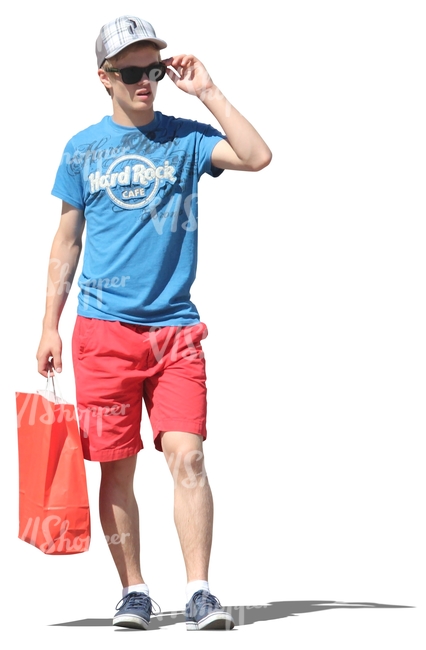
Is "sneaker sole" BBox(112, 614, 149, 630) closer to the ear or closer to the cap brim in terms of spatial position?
the ear

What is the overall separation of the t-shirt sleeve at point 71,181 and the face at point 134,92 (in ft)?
0.84

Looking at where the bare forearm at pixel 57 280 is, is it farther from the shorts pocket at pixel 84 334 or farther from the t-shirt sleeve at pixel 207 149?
the t-shirt sleeve at pixel 207 149

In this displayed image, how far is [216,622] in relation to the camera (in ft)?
20.4

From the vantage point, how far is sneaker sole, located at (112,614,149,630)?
6.41 meters

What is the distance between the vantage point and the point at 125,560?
21.7 ft

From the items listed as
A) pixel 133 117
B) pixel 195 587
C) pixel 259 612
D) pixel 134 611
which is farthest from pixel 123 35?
pixel 259 612

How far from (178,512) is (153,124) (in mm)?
1739

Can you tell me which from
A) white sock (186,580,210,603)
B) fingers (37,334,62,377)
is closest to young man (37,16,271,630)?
white sock (186,580,210,603)

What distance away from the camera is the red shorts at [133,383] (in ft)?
21.1

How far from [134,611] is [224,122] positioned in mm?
Answer: 2190

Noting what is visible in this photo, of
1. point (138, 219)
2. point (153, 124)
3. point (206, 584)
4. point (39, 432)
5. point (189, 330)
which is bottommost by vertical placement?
point (206, 584)

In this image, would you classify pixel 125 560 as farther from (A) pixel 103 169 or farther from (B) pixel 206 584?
(A) pixel 103 169

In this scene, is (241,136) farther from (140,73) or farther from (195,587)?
(195,587)

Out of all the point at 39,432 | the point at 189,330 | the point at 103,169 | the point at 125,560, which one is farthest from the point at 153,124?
the point at 125,560
